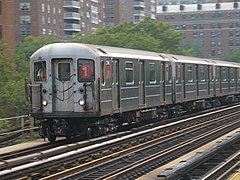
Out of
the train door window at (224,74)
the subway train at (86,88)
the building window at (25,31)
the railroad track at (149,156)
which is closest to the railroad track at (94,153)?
the railroad track at (149,156)

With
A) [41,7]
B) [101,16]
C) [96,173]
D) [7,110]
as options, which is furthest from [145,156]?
[101,16]

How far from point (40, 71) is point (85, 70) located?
175cm

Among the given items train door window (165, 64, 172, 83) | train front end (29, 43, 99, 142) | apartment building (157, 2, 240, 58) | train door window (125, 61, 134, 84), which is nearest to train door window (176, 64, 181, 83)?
train door window (165, 64, 172, 83)

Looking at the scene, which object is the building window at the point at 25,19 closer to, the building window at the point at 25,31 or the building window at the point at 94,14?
the building window at the point at 25,31

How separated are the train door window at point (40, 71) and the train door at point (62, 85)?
351mm

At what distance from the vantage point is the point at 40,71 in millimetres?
18859

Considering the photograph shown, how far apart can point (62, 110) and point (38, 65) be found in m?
1.83

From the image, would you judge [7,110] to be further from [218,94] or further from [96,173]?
[96,173]

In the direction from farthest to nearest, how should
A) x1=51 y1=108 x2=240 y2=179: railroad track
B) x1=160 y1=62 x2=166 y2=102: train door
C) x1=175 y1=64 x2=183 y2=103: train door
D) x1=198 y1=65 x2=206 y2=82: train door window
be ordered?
1. x1=198 y1=65 x2=206 y2=82: train door window
2. x1=175 y1=64 x2=183 y2=103: train door
3. x1=160 y1=62 x2=166 y2=102: train door
4. x1=51 y1=108 x2=240 y2=179: railroad track

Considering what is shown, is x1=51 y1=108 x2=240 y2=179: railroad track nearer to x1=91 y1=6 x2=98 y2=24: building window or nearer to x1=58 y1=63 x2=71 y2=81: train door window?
x1=58 y1=63 x2=71 y2=81: train door window

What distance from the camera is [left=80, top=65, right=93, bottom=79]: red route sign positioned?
1806cm

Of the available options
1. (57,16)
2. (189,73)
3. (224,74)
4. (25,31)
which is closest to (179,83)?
(189,73)

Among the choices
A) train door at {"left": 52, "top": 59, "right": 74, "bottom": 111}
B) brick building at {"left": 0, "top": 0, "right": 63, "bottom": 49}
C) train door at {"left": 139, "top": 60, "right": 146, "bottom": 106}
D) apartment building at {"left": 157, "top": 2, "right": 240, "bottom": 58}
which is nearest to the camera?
train door at {"left": 52, "top": 59, "right": 74, "bottom": 111}

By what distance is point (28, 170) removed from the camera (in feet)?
41.2
